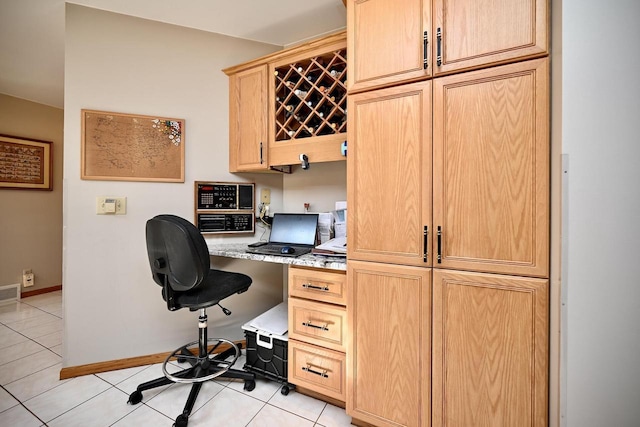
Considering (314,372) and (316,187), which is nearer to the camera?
(314,372)

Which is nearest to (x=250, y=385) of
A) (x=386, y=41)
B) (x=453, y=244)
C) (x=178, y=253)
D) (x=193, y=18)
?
(x=178, y=253)

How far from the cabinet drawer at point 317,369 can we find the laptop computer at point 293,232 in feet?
2.03

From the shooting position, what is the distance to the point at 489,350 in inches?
41.7

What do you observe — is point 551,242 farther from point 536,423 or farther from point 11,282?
point 11,282

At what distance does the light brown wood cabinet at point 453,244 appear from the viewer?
0.99 meters

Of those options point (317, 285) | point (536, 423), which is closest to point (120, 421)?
point (317, 285)

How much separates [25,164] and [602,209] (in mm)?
5208

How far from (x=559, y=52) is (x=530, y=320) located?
97cm

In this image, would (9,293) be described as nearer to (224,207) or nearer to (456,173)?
(224,207)

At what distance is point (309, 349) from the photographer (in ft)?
4.92

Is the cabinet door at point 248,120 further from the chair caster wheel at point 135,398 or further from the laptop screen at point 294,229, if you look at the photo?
the chair caster wheel at point 135,398

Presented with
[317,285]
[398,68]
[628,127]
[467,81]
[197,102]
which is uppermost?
[197,102]

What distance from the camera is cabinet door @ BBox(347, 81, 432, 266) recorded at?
3.81 feet

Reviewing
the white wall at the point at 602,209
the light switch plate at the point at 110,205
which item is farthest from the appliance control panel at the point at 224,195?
the white wall at the point at 602,209
